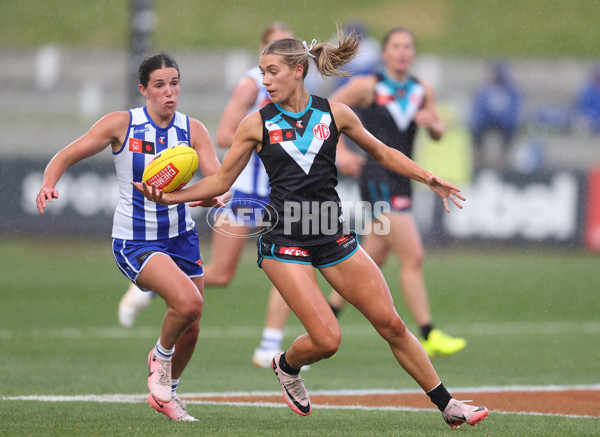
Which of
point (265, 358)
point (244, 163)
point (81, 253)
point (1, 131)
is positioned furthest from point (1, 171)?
point (244, 163)

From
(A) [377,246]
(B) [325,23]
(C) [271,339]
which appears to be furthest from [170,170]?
(B) [325,23]

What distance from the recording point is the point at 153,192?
19.6ft

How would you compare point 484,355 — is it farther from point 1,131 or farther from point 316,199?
point 1,131

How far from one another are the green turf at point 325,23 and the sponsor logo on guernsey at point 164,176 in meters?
28.9

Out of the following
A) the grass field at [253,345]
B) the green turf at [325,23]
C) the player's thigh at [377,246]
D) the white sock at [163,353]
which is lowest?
the grass field at [253,345]

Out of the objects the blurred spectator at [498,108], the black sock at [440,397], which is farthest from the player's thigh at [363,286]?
the blurred spectator at [498,108]

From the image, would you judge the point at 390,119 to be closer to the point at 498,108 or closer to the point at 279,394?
the point at 279,394

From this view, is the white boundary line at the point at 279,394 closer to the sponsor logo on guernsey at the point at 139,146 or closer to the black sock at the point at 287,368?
the black sock at the point at 287,368

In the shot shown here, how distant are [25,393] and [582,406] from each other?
12.6 feet

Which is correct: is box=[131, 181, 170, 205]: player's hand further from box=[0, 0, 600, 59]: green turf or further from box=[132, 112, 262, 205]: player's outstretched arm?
box=[0, 0, 600, 59]: green turf

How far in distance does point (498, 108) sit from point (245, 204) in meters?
13.6

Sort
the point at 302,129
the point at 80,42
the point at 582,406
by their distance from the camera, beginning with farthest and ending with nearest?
the point at 80,42
the point at 582,406
the point at 302,129

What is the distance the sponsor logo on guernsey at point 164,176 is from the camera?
605 centimetres

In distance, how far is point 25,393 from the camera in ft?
24.6
